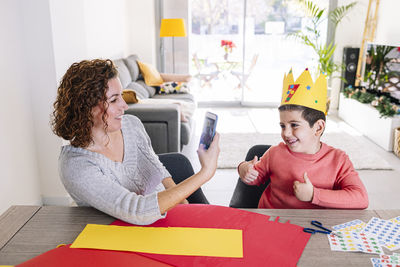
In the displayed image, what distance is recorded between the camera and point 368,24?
5660mm

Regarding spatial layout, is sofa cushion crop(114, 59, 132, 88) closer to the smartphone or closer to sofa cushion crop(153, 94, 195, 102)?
sofa cushion crop(153, 94, 195, 102)

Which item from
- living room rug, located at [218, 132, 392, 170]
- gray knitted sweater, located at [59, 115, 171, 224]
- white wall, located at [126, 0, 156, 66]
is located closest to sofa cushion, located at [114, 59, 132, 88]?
white wall, located at [126, 0, 156, 66]

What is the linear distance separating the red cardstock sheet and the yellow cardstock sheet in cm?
2

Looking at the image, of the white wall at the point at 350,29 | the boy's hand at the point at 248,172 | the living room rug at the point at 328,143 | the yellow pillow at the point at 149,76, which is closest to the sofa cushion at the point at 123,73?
the yellow pillow at the point at 149,76

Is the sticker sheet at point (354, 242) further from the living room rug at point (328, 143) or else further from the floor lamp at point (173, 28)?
the floor lamp at point (173, 28)

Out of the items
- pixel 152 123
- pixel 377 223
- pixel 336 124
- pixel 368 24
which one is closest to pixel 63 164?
pixel 377 223

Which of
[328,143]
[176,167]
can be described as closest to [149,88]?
[328,143]

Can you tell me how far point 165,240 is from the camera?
1146 mm

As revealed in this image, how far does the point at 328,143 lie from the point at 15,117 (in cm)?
338

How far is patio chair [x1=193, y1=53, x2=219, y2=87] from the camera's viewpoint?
22.2 ft

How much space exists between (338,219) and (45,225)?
3.12ft

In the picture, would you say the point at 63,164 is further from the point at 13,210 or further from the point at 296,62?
the point at 296,62

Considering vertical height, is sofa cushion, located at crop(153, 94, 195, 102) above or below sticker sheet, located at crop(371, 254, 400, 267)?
below

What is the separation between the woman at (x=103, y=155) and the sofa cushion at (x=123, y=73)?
3.12 metres
